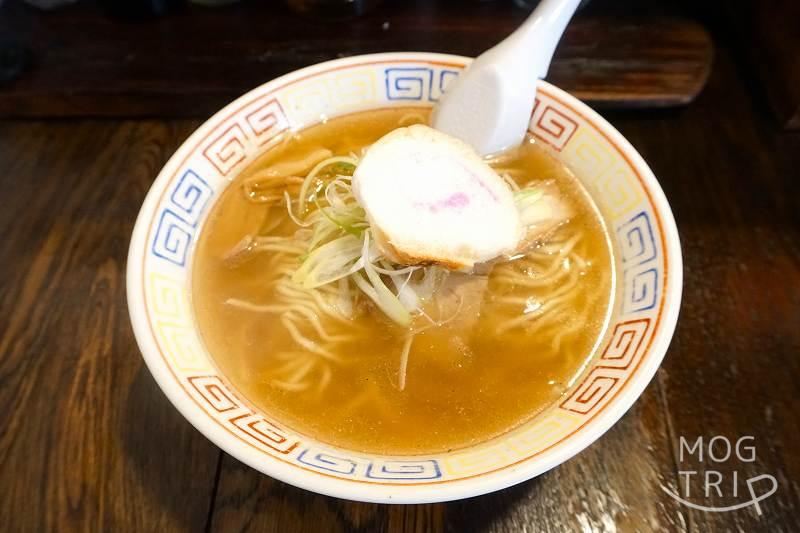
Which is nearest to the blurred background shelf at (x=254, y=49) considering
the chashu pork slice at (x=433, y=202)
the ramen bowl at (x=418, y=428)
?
the ramen bowl at (x=418, y=428)

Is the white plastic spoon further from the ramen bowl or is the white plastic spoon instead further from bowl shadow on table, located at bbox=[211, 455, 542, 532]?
bowl shadow on table, located at bbox=[211, 455, 542, 532]

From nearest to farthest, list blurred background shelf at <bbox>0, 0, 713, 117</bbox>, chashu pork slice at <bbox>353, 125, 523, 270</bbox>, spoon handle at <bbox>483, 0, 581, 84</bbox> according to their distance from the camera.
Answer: chashu pork slice at <bbox>353, 125, 523, 270</bbox> < spoon handle at <bbox>483, 0, 581, 84</bbox> < blurred background shelf at <bbox>0, 0, 713, 117</bbox>

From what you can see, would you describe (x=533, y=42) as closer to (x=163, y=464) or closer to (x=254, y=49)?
(x=254, y=49)

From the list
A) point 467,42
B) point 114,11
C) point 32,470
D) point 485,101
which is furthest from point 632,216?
point 114,11

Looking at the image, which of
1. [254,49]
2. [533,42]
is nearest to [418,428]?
[533,42]

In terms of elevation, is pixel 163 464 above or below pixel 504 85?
below

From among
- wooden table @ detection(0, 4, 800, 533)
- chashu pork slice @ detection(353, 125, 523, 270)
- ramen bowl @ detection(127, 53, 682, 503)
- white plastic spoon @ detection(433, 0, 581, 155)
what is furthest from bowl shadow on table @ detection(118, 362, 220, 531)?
white plastic spoon @ detection(433, 0, 581, 155)

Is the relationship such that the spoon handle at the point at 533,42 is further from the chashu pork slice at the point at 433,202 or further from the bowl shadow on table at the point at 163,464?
the bowl shadow on table at the point at 163,464
